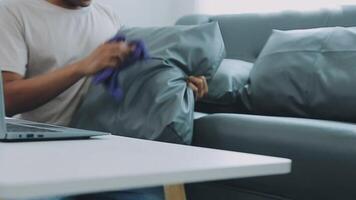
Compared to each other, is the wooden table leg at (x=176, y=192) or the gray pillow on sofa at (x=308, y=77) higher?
the wooden table leg at (x=176, y=192)

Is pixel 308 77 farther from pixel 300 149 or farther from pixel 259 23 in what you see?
pixel 259 23

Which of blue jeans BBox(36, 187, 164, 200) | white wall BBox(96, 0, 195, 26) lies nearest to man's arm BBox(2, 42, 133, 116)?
blue jeans BBox(36, 187, 164, 200)

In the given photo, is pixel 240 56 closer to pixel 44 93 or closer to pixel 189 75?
pixel 189 75

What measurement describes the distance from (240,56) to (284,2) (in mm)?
523

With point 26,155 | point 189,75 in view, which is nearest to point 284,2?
point 189,75

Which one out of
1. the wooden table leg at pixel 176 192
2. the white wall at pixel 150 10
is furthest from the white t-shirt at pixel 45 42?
the white wall at pixel 150 10

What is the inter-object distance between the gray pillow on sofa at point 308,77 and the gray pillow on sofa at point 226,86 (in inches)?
2.1

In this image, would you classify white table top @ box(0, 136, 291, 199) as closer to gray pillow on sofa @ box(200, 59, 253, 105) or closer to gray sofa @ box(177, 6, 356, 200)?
gray sofa @ box(177, 6, 356, 200)

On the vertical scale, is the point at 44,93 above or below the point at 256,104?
above

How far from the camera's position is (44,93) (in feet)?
4.56

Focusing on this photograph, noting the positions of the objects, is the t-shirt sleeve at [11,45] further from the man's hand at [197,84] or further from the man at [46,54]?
the man's hand at [197,84]

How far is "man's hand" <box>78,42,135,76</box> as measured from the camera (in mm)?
1127

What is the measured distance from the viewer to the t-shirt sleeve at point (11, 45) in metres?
1.40

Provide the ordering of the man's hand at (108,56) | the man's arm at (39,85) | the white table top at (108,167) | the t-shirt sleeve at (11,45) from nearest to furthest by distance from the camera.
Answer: the white table top at (108,167) → the man's hand at (108,56) → the man's arm at (39,85) → the t-shirt sleeve at (11,45)
